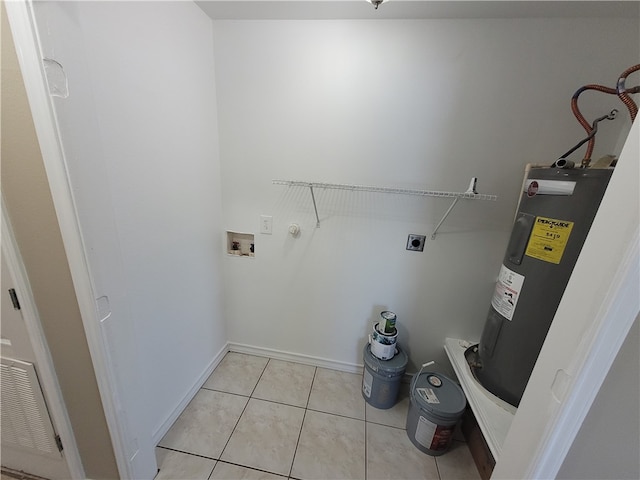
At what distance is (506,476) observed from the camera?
80 cm

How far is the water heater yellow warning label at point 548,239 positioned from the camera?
90 cm

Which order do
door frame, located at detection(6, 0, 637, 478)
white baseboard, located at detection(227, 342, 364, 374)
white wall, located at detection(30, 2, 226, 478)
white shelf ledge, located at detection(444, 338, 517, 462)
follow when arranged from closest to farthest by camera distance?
door frame, located at detection(6, 0, 637, 478) → white wall, located at detection(30, 2, 226, 478) → white shelf ledge, located at detection(444, 338, 517, 462) → white baseboard, located at detection(227, 342, 364, 374)

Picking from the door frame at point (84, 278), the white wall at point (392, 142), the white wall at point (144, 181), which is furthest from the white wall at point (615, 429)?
the white wall at point (144, 181)

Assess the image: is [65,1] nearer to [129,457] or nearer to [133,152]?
[133,152]

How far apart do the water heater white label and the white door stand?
1924mm

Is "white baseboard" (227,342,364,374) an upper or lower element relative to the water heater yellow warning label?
lower

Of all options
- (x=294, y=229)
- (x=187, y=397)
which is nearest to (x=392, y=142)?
(x=294, y=229)

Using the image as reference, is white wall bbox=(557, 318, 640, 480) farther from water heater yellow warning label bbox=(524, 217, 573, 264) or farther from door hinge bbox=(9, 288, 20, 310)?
door hinge bbox=(9, 288, 20, 310)

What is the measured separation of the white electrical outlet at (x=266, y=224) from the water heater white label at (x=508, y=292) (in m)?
1.36

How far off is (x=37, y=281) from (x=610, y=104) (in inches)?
103

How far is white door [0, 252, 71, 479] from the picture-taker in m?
0.89


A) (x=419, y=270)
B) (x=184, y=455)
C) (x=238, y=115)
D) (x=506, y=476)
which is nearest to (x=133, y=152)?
(x=238, y=115)

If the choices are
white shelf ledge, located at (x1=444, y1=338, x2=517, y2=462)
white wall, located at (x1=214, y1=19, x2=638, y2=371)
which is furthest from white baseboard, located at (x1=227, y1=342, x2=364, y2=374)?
white shelf ledge, located at (x1=444, y1=338, x2=517, y2=462)

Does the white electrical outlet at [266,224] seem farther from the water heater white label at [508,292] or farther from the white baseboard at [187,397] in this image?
the water heater white label at [508,292]
